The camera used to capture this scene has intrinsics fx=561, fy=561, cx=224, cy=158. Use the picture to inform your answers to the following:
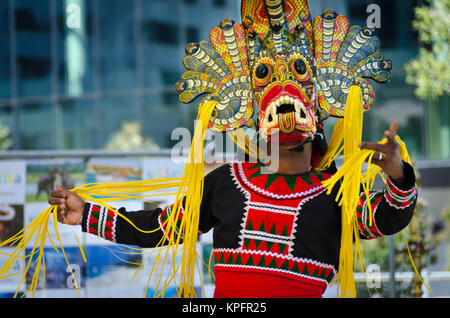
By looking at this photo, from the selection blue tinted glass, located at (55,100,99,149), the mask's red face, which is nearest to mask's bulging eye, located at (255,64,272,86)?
the mask's red face

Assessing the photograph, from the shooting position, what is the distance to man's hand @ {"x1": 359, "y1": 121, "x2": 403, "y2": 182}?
6.74 ft

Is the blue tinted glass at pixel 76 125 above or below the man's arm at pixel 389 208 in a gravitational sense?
above

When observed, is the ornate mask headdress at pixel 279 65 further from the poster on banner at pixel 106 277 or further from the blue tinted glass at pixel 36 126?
the blue tinted glass at pixel 36 126

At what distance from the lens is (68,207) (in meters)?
2.60

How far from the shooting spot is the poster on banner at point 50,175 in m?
3.96

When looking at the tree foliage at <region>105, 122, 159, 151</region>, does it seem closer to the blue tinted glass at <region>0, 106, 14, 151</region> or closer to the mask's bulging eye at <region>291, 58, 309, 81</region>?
the blue tinted glass at <region>0, 106, 14, 151</region>

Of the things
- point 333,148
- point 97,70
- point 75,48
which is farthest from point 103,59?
point 333,148

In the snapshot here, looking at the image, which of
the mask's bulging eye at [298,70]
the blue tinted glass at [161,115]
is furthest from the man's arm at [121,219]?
the blue tinted glass at [161,115]

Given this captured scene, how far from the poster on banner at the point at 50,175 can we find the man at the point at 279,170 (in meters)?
1.42

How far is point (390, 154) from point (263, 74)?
72 centimetres

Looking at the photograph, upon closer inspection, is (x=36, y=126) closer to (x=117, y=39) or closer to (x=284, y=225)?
(x=117, y=39)
